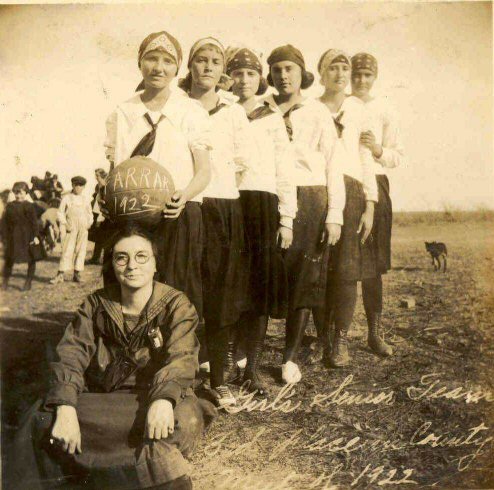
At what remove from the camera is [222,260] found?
355 centimetres

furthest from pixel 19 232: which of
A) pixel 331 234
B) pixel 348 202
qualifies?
pixel 348 202

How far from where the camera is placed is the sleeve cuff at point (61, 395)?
290cm

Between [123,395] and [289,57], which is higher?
[289,57]

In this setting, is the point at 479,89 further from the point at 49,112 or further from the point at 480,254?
the point at 49,112

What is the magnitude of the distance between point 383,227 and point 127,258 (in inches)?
65.8

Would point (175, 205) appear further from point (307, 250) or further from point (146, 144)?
point (307, 250)

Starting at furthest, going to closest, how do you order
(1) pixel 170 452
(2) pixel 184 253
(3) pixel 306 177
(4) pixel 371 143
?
(4) pixel 371 143 < (3) pixel 306 177 < (2) pixel 184 253 < (1) pixel 170 452

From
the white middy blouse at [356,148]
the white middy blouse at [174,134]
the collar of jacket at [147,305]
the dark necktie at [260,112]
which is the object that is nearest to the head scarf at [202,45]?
the white middy blouse at [174,134]

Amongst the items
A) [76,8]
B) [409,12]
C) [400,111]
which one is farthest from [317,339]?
[76,8]

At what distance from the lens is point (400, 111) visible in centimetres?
382

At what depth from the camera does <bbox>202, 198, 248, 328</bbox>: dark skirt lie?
3.53 metres

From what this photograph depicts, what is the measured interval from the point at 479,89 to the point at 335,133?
3.40 feet

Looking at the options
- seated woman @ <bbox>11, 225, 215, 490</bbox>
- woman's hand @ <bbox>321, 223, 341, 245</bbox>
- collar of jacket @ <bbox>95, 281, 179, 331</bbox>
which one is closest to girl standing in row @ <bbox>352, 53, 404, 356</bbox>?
woman's hand @ <bbox>321, 223, 341, 245</bbox>

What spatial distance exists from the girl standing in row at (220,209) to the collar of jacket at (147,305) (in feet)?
1.15
